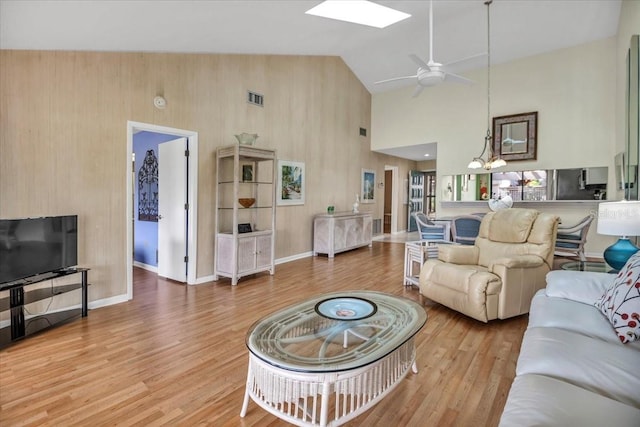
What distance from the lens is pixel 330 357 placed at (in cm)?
157

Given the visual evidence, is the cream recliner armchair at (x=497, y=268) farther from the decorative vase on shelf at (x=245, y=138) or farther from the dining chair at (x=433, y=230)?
the decorative vase on shelf at (x=245, y=138)

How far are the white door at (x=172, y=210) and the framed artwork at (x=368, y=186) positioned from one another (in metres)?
4.76

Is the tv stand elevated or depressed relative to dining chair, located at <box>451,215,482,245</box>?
depressed

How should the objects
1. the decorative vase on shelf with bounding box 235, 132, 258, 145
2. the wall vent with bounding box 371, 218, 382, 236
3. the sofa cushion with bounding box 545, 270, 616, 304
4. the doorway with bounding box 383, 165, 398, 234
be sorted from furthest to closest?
the doorway with bounding box 383, 165, 398, 234, the wall vent with bounding box 371, 218, 382, 236, the decorative vase on shelf with bounding box 235, 132, 258, 145, the sofa cushion with bounding box 545, 270, 616, 304

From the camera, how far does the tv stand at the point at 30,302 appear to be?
2.56 meters

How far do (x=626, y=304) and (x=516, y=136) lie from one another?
5.96 meters

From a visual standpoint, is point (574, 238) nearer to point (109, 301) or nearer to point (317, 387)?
point (317, 387)

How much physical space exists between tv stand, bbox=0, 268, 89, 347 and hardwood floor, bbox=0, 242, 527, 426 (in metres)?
0.11

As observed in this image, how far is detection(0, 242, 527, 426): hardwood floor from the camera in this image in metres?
1.74

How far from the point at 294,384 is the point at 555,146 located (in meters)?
7.05

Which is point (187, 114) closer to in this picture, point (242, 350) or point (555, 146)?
point (242, 350)

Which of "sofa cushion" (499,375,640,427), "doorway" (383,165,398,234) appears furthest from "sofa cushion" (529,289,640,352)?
"doorway" (383,165,398,234)

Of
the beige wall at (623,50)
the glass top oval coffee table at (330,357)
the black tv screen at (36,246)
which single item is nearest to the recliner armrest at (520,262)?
the glass top oval coffee table at (330,357)

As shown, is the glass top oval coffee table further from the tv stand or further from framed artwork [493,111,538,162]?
framed artwork [493,111,538,162]
